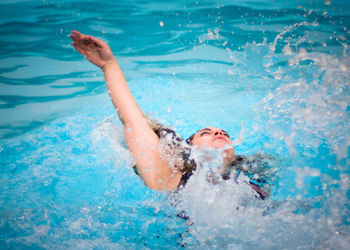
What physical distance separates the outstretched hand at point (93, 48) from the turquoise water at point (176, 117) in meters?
1.27

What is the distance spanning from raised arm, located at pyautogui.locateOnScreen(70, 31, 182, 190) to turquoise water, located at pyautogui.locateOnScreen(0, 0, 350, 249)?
16.9 inches

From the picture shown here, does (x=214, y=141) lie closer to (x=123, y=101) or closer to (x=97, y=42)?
(x=123, y=101)

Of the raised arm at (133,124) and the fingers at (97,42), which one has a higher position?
the fingers at (97,42)

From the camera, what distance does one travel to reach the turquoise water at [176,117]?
7.70 ft

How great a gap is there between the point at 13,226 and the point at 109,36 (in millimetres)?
5718

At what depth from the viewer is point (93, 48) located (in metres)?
2.42

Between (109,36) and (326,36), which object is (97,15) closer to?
(109,36)

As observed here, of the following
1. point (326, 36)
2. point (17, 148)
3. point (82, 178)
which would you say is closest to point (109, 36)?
point (17, 148)

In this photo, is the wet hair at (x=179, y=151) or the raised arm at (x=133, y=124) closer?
the raised arm at (x=133, y=124)

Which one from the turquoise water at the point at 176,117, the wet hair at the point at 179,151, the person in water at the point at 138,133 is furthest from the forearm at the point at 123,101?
the turquoise water at the point at 176,117

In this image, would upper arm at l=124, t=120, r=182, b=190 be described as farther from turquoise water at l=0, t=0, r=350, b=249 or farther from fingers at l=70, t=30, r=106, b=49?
fingers at l=70, t=30, r=106, b=49

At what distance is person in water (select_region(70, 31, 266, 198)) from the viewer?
2.22 meters

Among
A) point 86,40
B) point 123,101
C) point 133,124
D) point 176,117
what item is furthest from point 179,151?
point 176,117

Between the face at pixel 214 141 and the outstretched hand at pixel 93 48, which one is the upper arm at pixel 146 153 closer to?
the face at pixel 214 141
